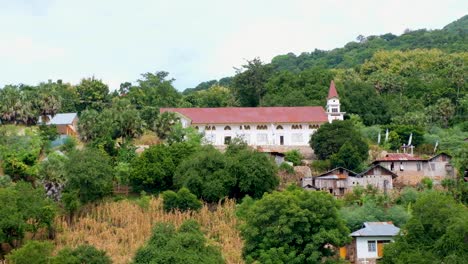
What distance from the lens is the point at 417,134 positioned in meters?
55.4

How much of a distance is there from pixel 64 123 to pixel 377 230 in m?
29.3

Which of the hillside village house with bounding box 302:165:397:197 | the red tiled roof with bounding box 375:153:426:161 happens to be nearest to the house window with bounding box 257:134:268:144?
the red tiled roof with bounding box 375:153:426:161

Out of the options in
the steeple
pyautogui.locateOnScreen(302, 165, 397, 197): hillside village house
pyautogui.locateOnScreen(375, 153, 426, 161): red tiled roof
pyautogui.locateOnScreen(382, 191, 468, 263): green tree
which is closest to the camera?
pyautogui.locateOnScreen(382, 191, 468, 263): green tree

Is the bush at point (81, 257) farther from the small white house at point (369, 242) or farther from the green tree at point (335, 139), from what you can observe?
the green tree at point (335, 139)

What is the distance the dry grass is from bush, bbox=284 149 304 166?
9581 mm

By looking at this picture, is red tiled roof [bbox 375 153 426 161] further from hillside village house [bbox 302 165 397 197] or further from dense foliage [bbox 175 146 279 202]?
dense foliage [bbox 175 146 279 202]

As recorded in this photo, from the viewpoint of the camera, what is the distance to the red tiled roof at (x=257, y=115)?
57.8 metres

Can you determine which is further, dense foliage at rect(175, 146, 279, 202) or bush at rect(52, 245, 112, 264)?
dense foliage at rect(175, 146, 279, 202)

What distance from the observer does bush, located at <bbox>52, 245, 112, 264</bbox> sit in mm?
30469

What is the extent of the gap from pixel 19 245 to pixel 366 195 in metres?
20.3

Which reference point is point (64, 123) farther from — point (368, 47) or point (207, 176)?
point (368, 47)

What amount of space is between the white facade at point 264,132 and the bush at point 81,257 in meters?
27.0

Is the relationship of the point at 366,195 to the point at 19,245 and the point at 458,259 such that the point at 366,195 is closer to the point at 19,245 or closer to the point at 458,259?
the point at 458,259

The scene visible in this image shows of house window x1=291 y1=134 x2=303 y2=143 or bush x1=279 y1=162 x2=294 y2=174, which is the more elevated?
house window x1=291 y1=134 x2=303 y2=143
